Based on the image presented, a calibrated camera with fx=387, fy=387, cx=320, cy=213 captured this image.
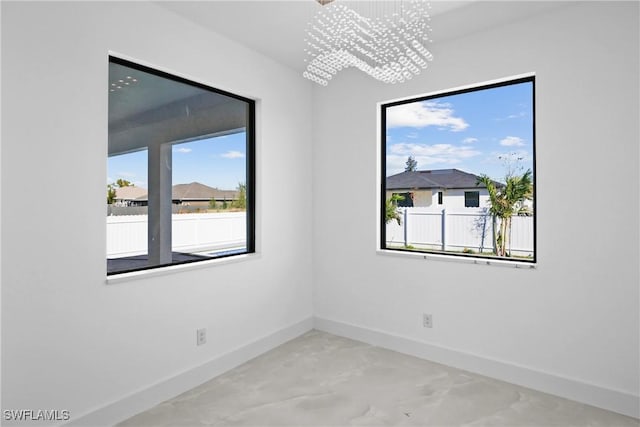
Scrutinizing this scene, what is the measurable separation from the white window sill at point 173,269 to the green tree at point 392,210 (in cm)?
121

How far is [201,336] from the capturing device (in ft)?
9.17

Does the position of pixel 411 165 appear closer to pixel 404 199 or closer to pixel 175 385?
pixel 404 199

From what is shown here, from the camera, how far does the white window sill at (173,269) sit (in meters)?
2.32

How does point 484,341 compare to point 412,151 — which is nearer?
point 484,341

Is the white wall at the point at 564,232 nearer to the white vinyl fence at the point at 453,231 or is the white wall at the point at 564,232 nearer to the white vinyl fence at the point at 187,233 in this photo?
the white vinyl fence at the point at 453,231

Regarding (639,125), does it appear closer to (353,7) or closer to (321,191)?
(353,7)

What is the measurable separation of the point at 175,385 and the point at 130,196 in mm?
1289

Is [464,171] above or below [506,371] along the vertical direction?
above

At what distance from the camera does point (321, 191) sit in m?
3.83

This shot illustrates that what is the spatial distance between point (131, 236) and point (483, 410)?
2.48 metres

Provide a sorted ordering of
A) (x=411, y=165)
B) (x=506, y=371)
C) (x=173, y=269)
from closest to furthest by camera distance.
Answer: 1. (x=173, y=269)
2. (x=506, y=371)
3. (x=411, y=165)

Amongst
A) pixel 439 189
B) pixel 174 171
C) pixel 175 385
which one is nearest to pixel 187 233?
pixel 174 171

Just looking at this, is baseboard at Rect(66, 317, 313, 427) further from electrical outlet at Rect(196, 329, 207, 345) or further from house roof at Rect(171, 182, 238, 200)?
house roof at Rect(171, 182, 238, 200)

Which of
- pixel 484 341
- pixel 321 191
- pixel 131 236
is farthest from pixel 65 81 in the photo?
pixel 484 341
